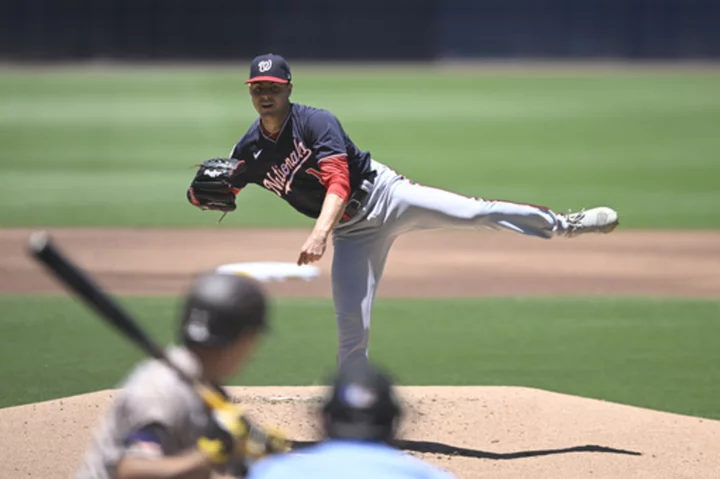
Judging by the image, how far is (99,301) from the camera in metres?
2.88

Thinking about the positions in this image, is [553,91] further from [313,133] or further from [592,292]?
[313,133]

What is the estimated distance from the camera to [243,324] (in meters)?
2.85

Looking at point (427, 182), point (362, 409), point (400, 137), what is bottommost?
point (427, 182)

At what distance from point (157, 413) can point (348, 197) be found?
2.94 m

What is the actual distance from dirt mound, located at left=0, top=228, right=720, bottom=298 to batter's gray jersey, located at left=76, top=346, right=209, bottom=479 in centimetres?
782

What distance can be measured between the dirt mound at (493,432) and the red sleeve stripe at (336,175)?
3.62ft

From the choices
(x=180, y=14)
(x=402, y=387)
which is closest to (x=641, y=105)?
(x=180, y=14)

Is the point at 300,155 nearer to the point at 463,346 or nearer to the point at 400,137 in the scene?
the point at 463,346

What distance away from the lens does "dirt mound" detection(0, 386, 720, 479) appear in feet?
18.3

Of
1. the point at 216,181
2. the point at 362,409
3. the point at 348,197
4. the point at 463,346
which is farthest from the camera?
the point at 463,346

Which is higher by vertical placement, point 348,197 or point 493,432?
point 348,197

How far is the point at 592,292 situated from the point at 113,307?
835 centimetres

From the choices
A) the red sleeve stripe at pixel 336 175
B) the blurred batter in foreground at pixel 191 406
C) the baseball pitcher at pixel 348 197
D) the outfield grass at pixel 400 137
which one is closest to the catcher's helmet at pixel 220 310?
the blurred batter in foreground at pixel 191 406

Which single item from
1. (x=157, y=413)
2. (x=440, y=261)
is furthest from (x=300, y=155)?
(x=440, y=261)
